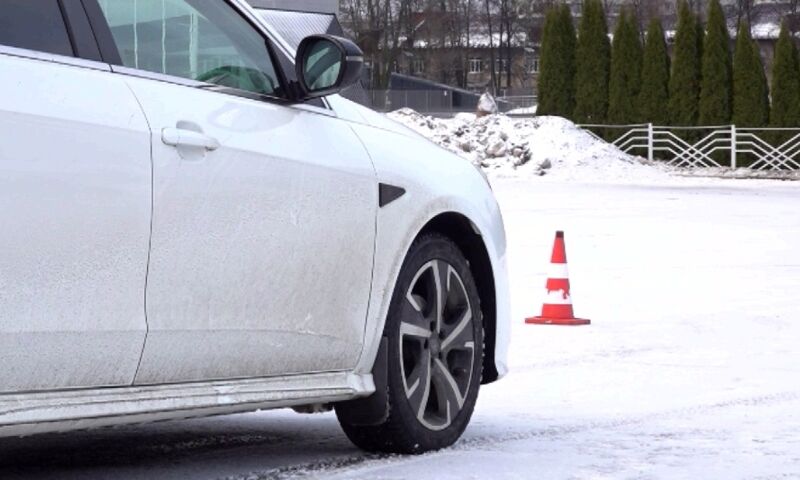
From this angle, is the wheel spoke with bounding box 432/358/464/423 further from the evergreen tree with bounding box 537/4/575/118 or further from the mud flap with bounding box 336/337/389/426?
the evergreen tree with bounding box 537/4/575/118

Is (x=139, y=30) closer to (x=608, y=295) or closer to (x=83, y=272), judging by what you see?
(x=83, y=272)

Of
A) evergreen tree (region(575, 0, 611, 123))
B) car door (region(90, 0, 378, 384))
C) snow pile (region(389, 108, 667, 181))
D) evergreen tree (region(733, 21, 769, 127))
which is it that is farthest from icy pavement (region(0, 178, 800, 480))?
evergreen tree (region(575, 0, 611, 123))

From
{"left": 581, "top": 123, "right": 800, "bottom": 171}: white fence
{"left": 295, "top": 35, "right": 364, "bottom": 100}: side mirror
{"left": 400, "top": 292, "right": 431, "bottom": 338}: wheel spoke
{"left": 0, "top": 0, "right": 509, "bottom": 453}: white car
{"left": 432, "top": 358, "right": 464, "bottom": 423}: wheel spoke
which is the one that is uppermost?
{"left": 295, "top": 35, "right": 364, "bottom": 100}: side mirror

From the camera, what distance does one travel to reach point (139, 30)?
16.5ft

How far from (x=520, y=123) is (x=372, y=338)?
42598 mm

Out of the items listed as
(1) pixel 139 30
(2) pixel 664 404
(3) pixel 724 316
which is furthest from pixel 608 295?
(1) pixel 139 30

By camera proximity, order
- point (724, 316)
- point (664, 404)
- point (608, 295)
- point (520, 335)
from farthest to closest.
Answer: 1. point (608, 295)
2. point (724, 316)
3. point (520, 335)
4. point (664, 404)

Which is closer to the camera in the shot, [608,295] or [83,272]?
[83,272]

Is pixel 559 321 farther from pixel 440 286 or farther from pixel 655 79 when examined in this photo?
pixel 655 79

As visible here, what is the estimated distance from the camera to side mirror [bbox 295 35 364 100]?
216 inches

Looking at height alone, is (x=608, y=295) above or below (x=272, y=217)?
below

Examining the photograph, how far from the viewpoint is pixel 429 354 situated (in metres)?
6.12

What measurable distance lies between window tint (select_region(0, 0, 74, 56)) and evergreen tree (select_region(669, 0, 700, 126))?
46393mm

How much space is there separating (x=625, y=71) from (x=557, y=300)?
3948 centimetres
